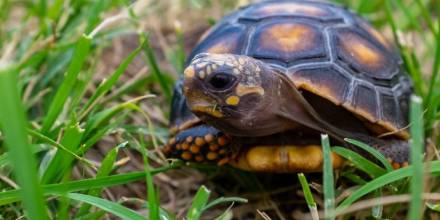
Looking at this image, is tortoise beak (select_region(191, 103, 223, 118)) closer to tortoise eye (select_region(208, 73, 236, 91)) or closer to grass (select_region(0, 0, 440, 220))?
tortoise eye (select_region(208, 73, 236, 91))

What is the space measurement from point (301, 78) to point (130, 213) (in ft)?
2.34

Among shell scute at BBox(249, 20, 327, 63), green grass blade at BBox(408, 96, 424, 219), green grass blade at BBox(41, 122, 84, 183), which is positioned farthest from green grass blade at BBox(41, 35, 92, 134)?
green grass blade at BBox(408, 96, 424, 219)

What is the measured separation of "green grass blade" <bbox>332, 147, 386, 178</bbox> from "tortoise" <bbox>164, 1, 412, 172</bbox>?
14cm

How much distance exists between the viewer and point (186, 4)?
382cm

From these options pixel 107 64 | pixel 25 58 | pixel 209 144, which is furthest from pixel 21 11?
pixel 209 144

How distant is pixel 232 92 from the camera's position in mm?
1644

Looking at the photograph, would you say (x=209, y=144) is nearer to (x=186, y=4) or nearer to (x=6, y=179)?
(x=6, y=179)

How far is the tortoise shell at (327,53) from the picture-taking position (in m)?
1.91

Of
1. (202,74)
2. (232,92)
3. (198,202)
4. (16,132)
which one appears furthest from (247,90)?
(16,132)

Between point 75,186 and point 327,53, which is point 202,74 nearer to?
point 75,186

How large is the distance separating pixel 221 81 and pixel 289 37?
50 cm

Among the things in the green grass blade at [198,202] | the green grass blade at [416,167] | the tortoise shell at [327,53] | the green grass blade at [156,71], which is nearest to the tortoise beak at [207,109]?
the green grass blade at [198,202]

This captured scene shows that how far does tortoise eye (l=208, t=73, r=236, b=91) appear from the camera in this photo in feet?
5.28

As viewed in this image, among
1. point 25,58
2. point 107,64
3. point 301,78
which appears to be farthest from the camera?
point 107,64
